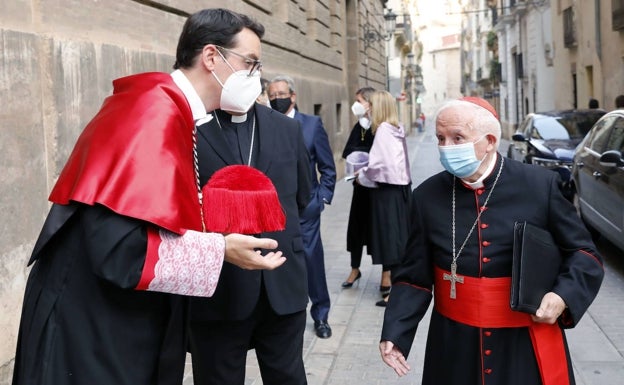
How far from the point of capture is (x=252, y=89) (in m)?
2.92

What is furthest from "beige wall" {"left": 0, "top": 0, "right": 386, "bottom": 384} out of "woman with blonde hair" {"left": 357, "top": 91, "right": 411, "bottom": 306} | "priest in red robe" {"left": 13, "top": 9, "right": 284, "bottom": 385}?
"priest in red robe" {"left": 13, "top": 9, "right": 284, "bottom": 385}

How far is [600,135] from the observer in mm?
9648

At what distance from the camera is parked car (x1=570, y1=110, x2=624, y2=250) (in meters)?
8.07

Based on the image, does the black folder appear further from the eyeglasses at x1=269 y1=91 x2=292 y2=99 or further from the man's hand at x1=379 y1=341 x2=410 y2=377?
the eyeglasses at x1=269 y1=91 x2=292 y2=99

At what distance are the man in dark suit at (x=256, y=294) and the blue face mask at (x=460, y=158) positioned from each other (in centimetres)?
82

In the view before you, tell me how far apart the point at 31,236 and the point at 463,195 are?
9.26ft

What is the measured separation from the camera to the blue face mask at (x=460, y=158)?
9.39 feet

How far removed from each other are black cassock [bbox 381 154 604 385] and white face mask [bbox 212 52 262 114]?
792 millimetres

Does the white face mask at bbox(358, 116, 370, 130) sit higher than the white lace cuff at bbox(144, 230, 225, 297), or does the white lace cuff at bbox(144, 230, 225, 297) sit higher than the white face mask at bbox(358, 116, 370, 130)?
the white face mask at bbox(358, 116, 370, 130)

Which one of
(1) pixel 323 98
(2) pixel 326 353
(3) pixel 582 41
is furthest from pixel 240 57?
(3) pixel 582 41

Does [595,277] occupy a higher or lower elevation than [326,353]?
higher

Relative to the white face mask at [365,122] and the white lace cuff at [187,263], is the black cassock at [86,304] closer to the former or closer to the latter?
the white lace cuff at [187,263]

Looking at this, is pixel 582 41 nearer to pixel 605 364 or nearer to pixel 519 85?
pixel 519 85

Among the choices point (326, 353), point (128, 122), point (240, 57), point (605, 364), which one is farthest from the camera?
point (326, 353)
